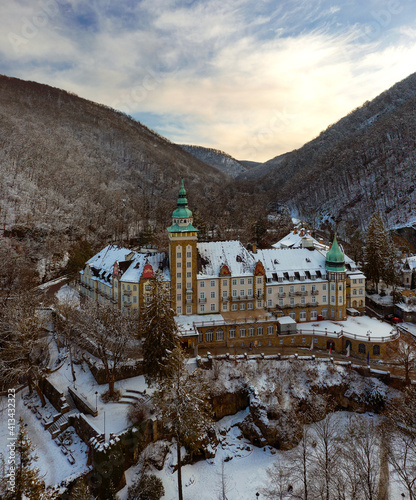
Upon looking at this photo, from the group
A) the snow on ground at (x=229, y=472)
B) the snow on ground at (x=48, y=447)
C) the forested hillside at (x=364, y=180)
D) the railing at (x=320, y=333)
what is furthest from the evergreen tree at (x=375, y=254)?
the snow on ground at (x=48, y=447)

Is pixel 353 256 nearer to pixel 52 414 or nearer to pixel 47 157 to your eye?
pixel 52 414

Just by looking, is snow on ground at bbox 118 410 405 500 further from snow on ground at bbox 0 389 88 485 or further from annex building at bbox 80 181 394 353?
annex building at bbox 80 181 394 353

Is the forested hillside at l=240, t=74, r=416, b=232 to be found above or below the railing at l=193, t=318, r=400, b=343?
above

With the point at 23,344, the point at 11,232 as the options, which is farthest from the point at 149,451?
the point at 11,232

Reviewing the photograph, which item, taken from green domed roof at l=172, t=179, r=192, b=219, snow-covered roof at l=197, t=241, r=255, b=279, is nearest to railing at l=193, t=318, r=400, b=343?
snow-covered roof at l=197, t=241, r=255, b=279

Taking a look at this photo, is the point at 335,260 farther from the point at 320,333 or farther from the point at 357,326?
the point at 320,333

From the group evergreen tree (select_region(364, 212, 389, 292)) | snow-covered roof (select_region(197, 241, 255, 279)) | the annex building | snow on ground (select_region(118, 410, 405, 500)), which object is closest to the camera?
snow on ground (select_region(118, 410, 405, 500))
